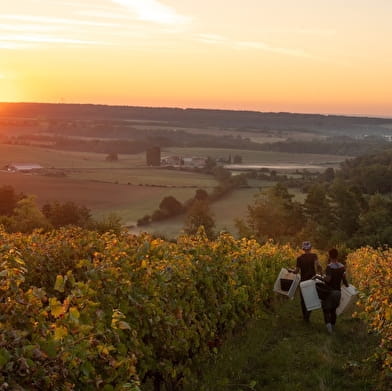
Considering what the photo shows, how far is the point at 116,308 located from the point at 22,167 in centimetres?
8530

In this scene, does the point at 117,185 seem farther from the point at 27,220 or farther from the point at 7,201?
the point at 27,220

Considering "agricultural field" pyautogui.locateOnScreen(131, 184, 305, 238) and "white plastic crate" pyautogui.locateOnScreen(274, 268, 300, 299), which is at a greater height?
"white plastic crate" pyautogui.locateOnScreen(274, 268, 300, 299)

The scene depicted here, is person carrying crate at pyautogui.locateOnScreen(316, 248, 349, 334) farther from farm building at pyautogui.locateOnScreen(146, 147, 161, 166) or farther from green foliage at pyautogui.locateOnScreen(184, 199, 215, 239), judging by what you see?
farm building at pyautogui.locateOnScreen(146, 147, 161, 166)

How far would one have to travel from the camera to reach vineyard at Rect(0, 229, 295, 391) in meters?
4.01

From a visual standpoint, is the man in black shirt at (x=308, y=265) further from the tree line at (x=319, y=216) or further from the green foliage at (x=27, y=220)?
the tree line at (x=319, y=216)

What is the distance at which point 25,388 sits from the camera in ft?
12.0

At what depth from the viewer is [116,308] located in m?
6.40

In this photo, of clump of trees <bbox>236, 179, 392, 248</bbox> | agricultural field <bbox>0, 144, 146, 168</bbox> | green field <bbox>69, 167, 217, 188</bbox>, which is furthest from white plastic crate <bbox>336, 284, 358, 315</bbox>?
agricultural field <bbox>0, 144, 146, 168</bbox>

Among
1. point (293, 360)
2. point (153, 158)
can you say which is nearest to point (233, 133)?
point (153, 158)

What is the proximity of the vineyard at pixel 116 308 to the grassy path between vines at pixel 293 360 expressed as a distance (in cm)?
42

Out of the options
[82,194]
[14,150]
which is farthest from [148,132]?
[82,194]

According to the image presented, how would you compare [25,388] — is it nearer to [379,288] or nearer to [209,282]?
[209,282]

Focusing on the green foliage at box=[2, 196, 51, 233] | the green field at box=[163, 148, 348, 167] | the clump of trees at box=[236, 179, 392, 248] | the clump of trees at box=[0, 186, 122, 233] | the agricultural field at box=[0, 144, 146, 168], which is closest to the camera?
the green foliage at box=[2, 196, 51, 233]

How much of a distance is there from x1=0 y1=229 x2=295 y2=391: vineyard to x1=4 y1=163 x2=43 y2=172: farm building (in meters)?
77.5
